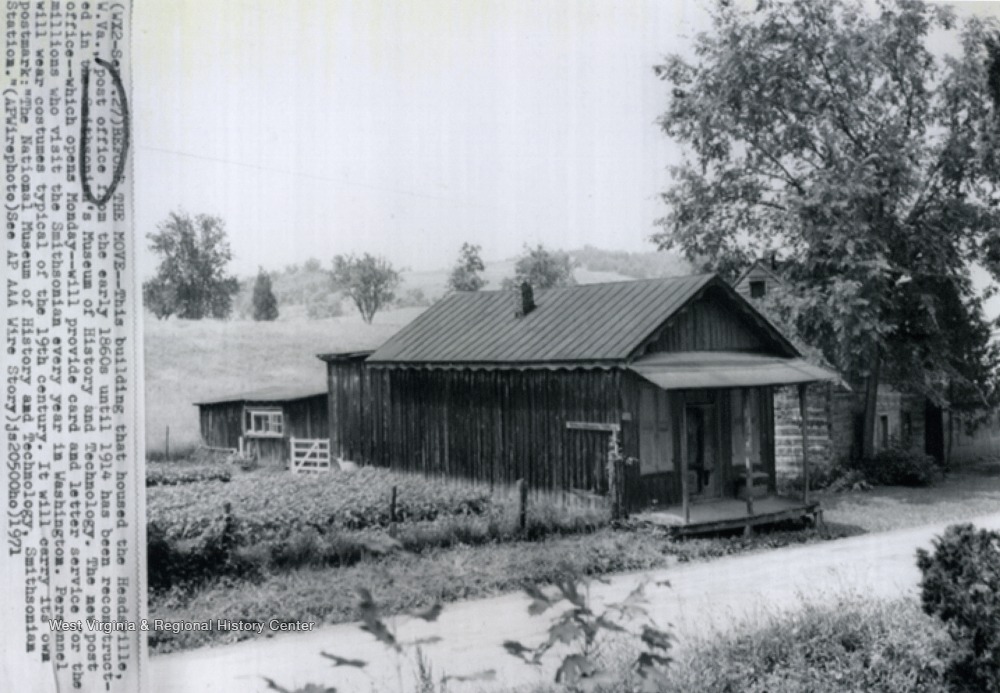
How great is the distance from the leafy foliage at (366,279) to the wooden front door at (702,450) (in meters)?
7.36

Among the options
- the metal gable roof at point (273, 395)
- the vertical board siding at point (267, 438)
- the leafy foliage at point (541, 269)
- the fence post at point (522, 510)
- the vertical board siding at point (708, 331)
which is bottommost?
the fence post at point (522, 510)

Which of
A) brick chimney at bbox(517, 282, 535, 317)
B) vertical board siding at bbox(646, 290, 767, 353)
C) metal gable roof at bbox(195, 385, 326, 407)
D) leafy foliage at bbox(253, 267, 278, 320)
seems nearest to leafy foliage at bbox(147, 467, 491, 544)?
metal gable roof at bbox(195, 385, 326, 407)

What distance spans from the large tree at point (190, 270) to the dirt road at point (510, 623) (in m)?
2.55

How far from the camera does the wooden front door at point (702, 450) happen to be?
614 inches

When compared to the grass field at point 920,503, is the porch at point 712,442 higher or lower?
higher

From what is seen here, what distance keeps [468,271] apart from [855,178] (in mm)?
11067

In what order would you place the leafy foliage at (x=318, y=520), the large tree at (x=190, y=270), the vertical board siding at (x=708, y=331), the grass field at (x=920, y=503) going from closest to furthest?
1. the large tree at (x=190, y=270)
2. the leafy foliage at (x=318, y=520)
3. the vertical board siding at (x=708, y=331)
4. the grass field at (x=920, y=503)

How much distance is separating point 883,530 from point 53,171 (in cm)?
1398

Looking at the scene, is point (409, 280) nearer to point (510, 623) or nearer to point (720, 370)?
point (510, 623)

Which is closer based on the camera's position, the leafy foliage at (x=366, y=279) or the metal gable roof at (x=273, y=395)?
the metal gable roof at (x=273, y=395)

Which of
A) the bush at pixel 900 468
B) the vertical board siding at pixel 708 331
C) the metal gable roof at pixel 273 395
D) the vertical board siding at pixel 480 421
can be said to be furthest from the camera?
the bush at pixel 900 468

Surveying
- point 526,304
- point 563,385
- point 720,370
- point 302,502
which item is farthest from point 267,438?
point 720,370

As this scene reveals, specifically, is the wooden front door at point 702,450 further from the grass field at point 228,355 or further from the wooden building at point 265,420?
the wooden building at point 265,420

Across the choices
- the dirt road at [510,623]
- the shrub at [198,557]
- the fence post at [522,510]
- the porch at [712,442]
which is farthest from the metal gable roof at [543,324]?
the shrub at [198,557]
